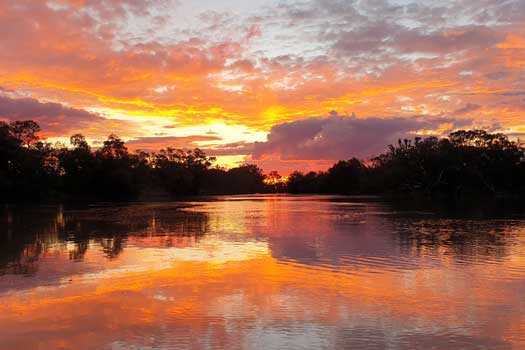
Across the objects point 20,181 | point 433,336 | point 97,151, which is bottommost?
point 433,336

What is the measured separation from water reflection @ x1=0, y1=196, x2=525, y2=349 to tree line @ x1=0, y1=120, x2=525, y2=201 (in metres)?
52.8

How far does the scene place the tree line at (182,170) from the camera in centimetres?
6681

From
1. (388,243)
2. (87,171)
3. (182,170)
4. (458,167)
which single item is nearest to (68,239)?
(388,243)

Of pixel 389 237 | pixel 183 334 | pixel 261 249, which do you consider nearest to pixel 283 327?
pixel 183 334

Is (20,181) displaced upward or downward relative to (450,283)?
upward

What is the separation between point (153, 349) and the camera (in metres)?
6.77

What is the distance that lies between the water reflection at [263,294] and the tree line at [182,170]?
52755 mm

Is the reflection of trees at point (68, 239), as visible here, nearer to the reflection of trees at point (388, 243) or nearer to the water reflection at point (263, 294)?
the water reflection at point (263, 294)

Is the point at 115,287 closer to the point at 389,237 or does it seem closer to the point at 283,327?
the point at 283,327

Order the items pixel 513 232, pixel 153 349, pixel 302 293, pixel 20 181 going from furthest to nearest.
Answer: pixel 20 181, pixel 513 232, pixel 302 293, pixel 153 349

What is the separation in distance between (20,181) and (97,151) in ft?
86.4

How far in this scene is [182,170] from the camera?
425 ft

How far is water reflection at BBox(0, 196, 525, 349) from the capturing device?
7328mm

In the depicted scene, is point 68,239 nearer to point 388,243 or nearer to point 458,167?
point 388,243
